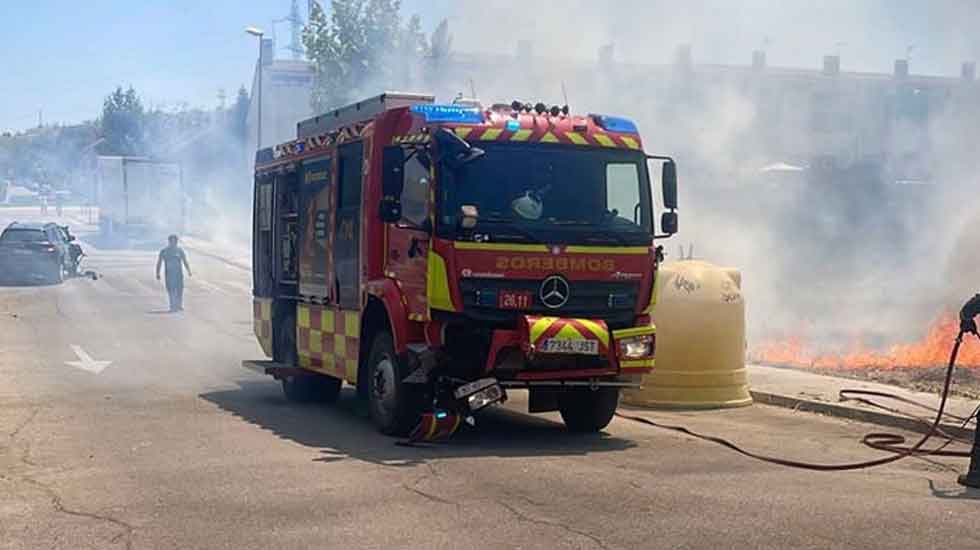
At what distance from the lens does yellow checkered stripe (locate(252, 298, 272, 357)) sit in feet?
44.7

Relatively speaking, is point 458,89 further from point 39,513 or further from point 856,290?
point 39,513

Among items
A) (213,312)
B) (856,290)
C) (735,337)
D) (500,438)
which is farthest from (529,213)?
(856,290)

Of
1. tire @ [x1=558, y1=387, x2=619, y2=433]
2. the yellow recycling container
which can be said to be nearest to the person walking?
the yellow recycling container

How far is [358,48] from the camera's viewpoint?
31297mm

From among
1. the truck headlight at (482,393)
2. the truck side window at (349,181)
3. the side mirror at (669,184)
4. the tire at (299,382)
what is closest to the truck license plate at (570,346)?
the truck headlight at (482,393)

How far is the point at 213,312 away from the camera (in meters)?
25.2

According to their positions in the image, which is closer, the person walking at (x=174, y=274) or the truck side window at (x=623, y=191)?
the truck side window at (x=623, y=191)

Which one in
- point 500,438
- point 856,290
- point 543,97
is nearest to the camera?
point 500,438

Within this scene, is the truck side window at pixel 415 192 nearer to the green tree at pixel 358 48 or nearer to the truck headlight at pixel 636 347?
the truck headlight at pixel 636 347

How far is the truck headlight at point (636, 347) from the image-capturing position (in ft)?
31.8

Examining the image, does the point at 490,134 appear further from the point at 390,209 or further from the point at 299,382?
the point at 299,382

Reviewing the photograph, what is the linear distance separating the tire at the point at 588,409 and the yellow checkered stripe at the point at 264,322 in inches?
163

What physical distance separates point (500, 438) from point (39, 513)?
3.94 meters

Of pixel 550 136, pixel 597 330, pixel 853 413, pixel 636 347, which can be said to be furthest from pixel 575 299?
pixel 853 413
